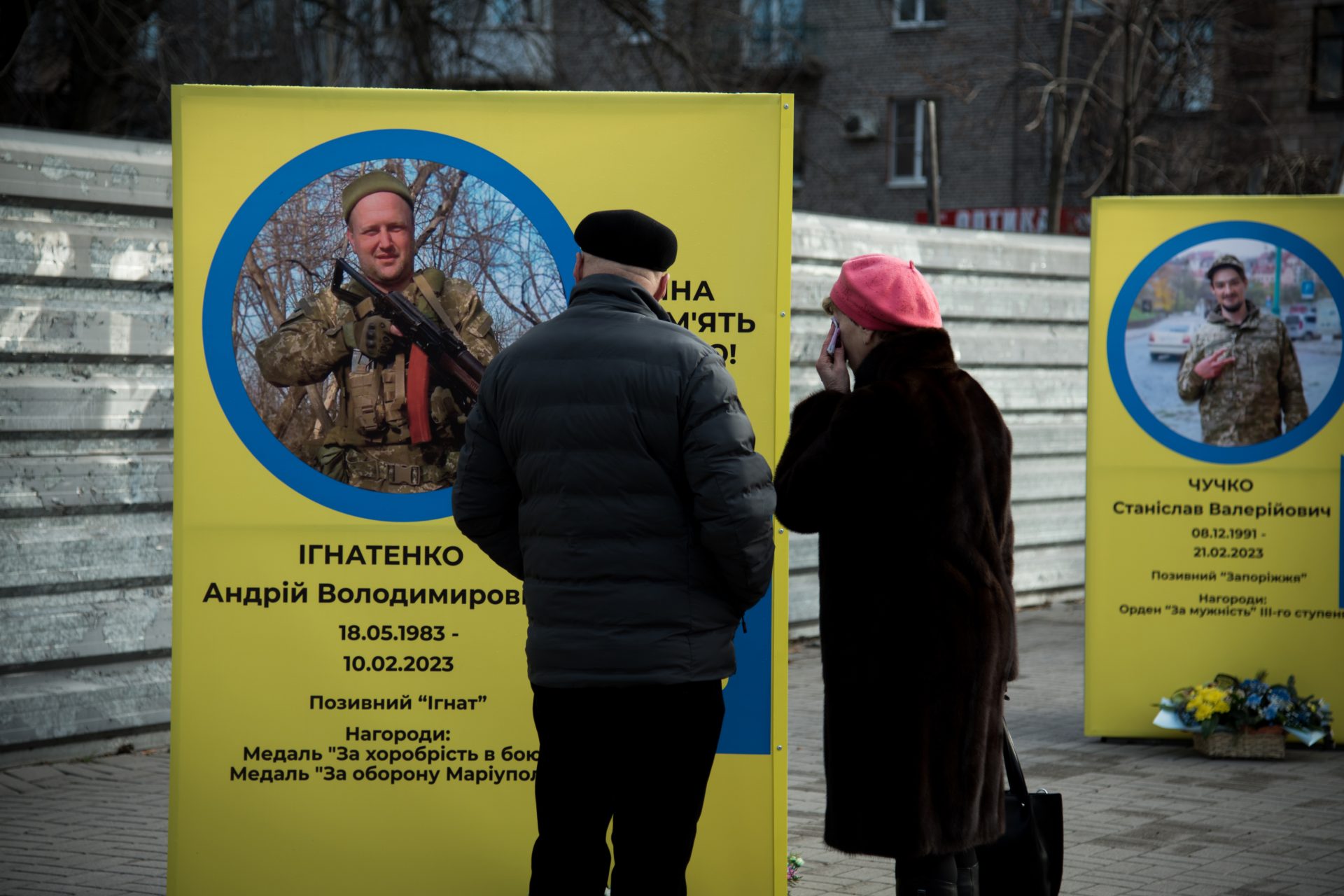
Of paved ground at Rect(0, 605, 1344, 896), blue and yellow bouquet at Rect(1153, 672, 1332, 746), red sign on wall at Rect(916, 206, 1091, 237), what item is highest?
red sign on wall at Rect(916, 206, 1091, 237)

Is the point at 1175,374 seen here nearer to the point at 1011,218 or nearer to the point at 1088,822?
the point at 1088,822

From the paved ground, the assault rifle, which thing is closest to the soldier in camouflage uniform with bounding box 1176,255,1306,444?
the paved ground

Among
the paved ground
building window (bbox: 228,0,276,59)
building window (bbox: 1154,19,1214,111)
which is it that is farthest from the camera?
building window (bbox: 1154,19,1214,111)

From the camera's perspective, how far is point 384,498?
4.30 m

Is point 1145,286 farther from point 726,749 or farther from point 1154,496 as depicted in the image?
point 726,749

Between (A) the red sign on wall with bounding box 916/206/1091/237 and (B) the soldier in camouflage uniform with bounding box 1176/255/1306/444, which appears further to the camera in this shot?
(A) the red sign on wall with bounding box 916/206/1091/237

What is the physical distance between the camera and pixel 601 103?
168 inches

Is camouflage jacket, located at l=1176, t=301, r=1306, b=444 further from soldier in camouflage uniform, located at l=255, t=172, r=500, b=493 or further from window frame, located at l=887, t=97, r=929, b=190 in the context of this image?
window frame, located at l=887, t=97, r=929, b=190

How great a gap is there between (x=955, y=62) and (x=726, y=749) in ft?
93.2

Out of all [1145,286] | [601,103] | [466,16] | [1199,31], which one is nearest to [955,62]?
[1199,31]

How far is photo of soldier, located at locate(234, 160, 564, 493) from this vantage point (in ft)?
14.0

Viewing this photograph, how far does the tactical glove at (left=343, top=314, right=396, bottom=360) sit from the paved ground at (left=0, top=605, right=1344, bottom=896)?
1.91m

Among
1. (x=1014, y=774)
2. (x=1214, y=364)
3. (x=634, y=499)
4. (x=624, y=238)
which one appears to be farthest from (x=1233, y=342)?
(x=634, y=499)

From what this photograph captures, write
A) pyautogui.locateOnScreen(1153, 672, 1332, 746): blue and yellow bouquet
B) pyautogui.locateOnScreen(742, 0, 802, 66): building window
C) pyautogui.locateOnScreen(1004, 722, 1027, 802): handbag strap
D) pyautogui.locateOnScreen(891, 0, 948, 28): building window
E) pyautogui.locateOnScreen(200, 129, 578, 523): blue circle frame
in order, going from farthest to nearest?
pyautogui.locateOnScreen(891, 0, 948, 28): building window < pyautogui.locateOnScreen(742, 0, 802, 66): building window < pyautogui.locateOnScreen(1153, 672, 1332, 746): blue and yellow bouquet < pyautogui.locateOnScreen(200, 129, 578, 523): blue circle frame < pyautogui.locateOnScreen(1004, 722, 1027, 802): handbag strap
